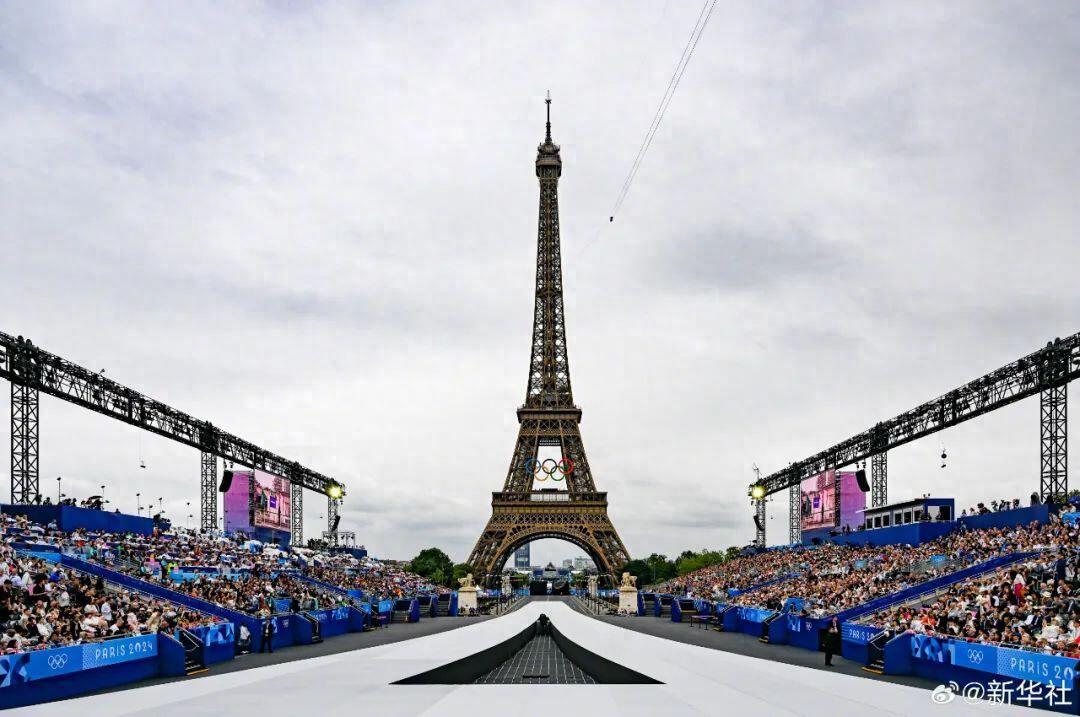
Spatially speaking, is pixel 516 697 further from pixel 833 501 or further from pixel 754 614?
pixel 833 501

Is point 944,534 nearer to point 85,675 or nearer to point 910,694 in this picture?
point 910,694

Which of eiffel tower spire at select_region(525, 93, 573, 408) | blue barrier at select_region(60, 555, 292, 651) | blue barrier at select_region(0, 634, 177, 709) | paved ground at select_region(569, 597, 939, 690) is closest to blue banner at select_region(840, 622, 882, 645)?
paved ground at select_region(569, 597, 939, 690)

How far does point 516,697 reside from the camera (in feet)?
44.9

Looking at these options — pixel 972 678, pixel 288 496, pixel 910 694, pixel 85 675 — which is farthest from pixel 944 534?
Answer: pixel 288 496

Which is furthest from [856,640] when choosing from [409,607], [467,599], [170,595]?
[467,599]

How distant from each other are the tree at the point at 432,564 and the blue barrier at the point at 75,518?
118 meters

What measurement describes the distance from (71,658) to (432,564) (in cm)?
15583

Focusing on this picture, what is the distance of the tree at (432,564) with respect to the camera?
170 metres

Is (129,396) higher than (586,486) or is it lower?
higher

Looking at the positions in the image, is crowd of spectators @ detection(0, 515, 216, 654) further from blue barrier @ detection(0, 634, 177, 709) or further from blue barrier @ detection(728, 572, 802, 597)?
blue barrier @ detection(728, 572, 802, 597)

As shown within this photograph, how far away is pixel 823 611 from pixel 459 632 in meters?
15.2

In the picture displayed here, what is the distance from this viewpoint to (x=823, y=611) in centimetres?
3781

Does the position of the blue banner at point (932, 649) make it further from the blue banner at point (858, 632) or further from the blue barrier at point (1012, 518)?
the blue barrier at point (1012, 518)

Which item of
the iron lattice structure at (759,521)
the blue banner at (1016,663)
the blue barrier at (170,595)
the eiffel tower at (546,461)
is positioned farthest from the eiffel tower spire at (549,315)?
the blue banner at (1016,663)
